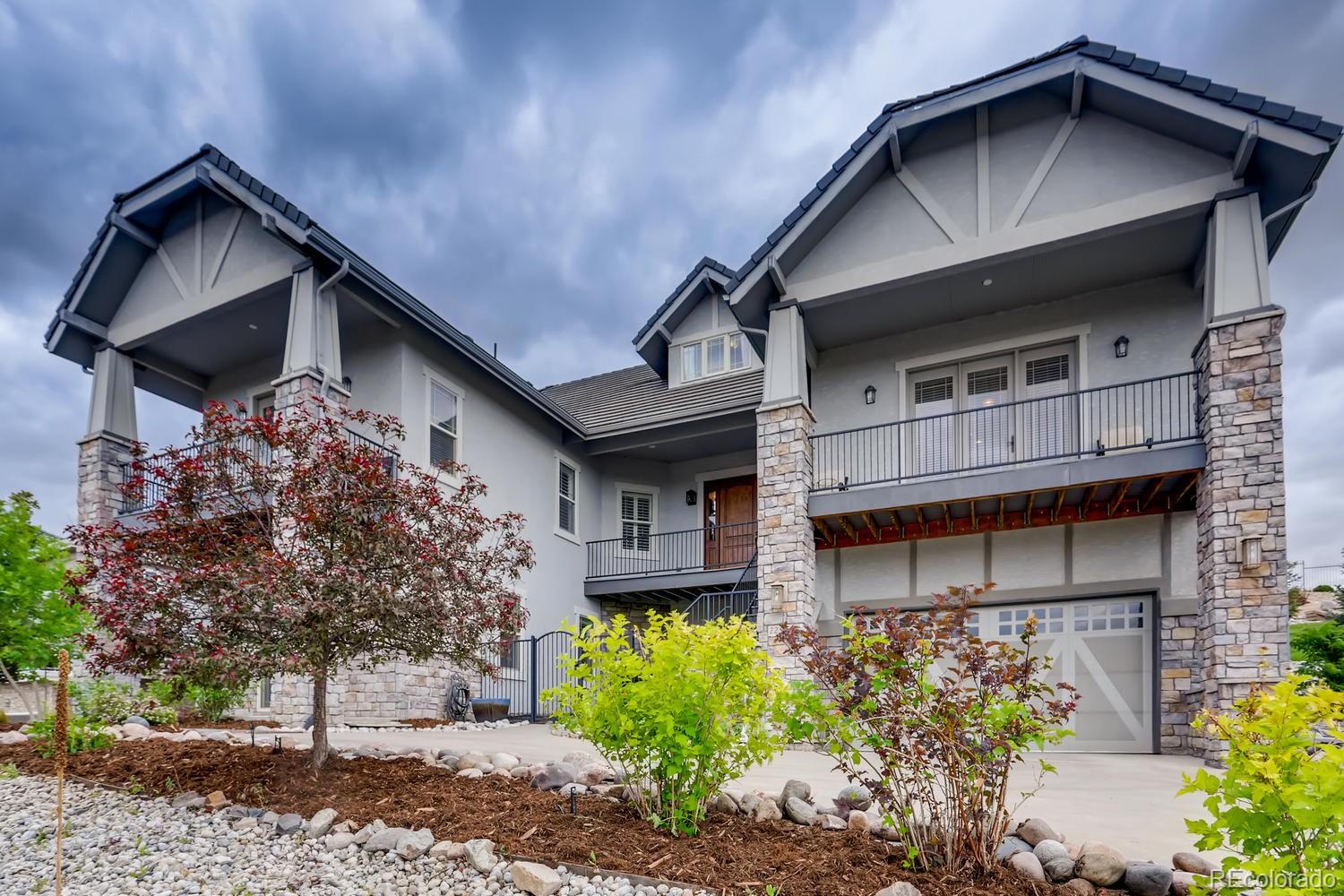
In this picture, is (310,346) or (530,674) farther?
(530,674)

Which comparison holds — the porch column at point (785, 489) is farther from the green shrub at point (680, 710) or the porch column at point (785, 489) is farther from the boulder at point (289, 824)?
the boulder at point (289, 824)

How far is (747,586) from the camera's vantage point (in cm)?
1294

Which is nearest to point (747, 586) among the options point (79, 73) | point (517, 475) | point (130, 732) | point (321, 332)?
point (517, 475)

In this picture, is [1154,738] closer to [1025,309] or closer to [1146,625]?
[1146,625]

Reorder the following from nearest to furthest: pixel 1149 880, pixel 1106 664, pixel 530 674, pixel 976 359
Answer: pixel 1149 880 < pixel 1106 664 < pixel 976 359 < pixel 530 674

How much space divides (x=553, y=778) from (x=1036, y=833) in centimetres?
275

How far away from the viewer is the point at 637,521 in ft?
50.1

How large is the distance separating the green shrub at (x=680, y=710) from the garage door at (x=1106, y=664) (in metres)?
7.01

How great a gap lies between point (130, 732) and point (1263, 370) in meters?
11.2

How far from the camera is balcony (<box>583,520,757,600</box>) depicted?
1373 cm

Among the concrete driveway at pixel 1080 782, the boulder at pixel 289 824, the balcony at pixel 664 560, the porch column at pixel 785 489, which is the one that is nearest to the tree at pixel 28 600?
the concrete driveway at pixel 1080 782

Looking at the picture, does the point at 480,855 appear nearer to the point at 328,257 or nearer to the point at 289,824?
the point at 289,824

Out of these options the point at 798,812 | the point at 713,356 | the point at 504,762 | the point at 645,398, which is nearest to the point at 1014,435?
the point at 713,356

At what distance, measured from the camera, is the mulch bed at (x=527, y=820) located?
3.28 m
